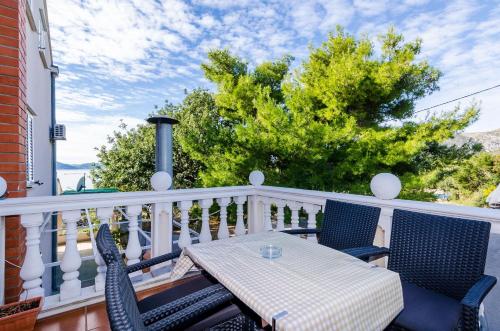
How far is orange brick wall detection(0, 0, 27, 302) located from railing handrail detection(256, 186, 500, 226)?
2248 millimetres

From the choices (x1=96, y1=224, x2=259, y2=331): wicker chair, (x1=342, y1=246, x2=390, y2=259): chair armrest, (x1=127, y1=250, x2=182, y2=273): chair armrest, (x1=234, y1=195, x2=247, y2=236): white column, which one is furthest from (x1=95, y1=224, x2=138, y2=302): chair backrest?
(x1=234, y1=195, x2=247, y2=236): white column

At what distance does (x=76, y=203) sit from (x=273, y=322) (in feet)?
6.06

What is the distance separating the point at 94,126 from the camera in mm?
11914

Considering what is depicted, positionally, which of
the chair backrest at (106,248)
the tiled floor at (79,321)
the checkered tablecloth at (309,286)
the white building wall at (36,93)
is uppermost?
the white building wall at (36,93)

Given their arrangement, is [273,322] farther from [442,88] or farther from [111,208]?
[442,88]

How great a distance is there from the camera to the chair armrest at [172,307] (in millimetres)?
973

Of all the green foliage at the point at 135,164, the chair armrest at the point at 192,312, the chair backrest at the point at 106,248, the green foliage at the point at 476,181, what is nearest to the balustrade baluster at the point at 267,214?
the chair armrest at the point at 192,312

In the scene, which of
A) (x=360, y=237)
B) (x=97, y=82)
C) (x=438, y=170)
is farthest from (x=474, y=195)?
(x=97, y=82)

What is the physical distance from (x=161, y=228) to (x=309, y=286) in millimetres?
1854

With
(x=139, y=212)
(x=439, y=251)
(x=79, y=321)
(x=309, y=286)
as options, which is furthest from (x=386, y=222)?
(x=79, y=321)

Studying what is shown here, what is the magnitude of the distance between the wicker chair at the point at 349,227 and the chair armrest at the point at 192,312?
3.37ft

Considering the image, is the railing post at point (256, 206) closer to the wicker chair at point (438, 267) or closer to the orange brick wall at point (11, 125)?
the wicker chair at point (438, 267)

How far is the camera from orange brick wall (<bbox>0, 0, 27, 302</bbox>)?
78.7 inches

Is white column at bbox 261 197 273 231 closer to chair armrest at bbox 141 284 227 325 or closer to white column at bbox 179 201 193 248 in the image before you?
white column at bbox 179 201 193 248
